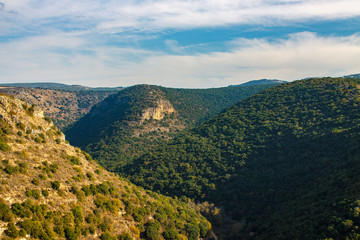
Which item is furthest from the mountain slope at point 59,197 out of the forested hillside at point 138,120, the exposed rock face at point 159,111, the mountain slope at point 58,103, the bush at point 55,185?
the mountain slope at point 58,103

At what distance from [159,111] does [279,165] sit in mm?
84068

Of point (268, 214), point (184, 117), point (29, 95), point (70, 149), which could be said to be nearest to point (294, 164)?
point (268, 214)

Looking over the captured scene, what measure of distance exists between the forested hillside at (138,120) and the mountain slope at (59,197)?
44306mm

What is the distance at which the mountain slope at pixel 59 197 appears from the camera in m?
22.0

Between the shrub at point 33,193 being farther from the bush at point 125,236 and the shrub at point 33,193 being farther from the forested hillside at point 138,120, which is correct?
the forested hillside at point 138,120

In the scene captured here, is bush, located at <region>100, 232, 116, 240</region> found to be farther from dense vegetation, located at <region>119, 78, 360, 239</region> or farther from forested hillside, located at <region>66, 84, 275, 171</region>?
forested hillside, located at <region>66, 84, 275, 171</region>

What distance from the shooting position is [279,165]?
5781cm

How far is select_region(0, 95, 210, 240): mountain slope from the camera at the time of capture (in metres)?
22.0

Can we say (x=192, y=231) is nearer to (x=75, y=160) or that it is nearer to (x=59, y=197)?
(x=59, y=197)

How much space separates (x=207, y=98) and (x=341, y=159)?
445 ft

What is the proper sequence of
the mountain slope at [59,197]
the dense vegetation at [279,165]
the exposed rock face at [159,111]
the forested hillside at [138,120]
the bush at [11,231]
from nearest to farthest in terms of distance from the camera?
the bush at [11,231], the mountain slope at [59,197], the dense vegetation at [279,165], the forested hillside at [138,120], the exposed rock face at [159,111]

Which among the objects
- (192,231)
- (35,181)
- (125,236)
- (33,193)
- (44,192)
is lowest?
(192,231)

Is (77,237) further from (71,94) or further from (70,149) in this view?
(71,94)

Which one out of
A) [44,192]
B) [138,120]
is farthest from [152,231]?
[138,120]
